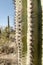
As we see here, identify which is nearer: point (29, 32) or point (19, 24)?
point (29, 32)

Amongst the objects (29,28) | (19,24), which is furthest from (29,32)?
(19,24)

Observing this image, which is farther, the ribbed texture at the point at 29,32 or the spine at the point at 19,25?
the spine at the point at 19,25

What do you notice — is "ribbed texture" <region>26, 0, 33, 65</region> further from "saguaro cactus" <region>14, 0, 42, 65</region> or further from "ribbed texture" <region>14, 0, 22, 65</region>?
"ribbed texture" <region>14, 0, 22, 65</region>

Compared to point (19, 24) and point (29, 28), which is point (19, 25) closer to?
point (19, 24)

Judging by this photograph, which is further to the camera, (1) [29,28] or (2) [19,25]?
(2) [19,25]

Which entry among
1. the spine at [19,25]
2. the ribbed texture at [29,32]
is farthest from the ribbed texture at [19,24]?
the ribbed texture at [29,32]

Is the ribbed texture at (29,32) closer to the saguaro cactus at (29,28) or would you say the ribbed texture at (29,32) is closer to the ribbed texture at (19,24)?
the saguaro cactus at (29,28)

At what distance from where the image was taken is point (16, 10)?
6.86ft

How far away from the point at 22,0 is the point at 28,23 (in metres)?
0.22

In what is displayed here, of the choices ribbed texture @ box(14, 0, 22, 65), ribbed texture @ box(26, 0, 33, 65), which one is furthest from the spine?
ribbed texture @ box(26, 0, 33, 65)

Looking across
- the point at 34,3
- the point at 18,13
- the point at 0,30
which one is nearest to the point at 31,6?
the point at 34,3

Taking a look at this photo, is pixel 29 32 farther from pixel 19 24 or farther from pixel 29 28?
pixel 19 24

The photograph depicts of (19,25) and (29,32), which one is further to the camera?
(19,25)

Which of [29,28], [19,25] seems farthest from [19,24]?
[29,28]
